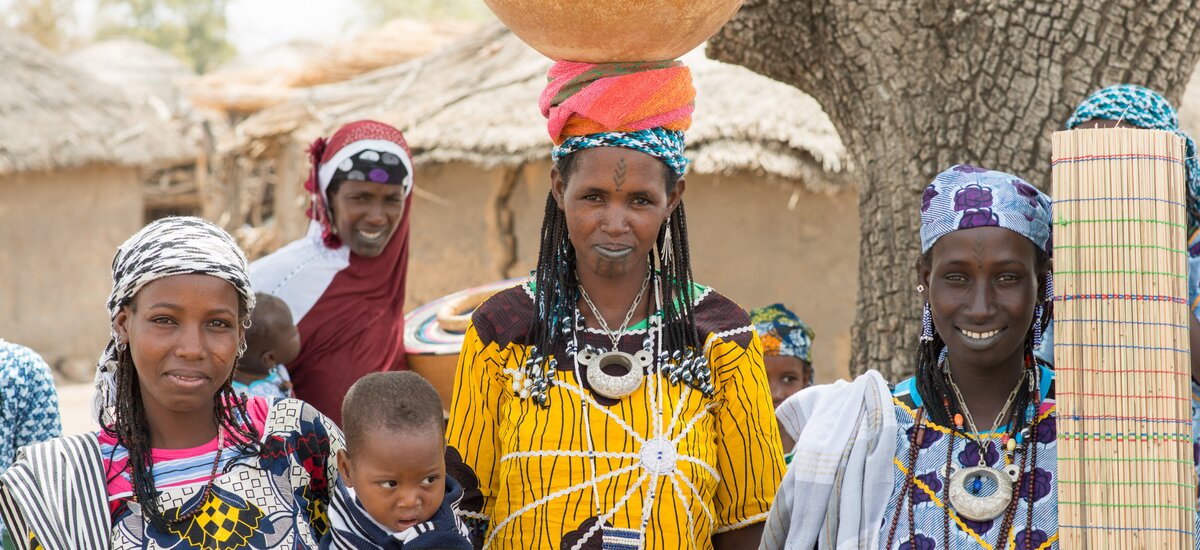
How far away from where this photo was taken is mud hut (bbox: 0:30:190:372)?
43.8ft

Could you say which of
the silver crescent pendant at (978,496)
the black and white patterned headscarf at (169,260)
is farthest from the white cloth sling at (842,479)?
the black and white patterned headscarf at (169,260)

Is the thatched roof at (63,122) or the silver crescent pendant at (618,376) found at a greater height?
the thatched roof at (63,122)

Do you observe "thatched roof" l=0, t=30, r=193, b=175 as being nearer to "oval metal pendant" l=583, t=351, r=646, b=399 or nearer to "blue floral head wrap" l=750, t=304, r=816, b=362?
"blue floral head wrap" l=750, t=304, r=816, b=362

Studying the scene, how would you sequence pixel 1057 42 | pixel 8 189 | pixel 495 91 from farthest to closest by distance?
1. pixel 8 189
2. pixel 495 91
3. pixel 1057 42

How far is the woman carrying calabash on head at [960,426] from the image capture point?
2.43m

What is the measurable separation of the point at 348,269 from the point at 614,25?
1901 millimetres

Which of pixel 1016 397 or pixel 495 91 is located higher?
pixel 495 91

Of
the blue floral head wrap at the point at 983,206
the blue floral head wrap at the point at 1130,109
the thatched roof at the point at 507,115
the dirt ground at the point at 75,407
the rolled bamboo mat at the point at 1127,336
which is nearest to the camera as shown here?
the rolled bamboo mat at the point at 1127,336

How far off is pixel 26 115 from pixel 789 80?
37.6 feet

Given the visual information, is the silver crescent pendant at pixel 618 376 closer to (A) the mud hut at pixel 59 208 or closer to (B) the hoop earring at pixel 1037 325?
(B) the hoop earring at pixel 1037 325

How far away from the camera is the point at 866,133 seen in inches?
175

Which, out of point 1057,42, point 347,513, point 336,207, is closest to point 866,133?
point 1057,42

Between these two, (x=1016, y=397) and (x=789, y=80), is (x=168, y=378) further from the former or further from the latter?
(x=789, y=80)

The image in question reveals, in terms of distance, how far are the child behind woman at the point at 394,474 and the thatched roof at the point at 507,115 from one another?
4.62 metres
